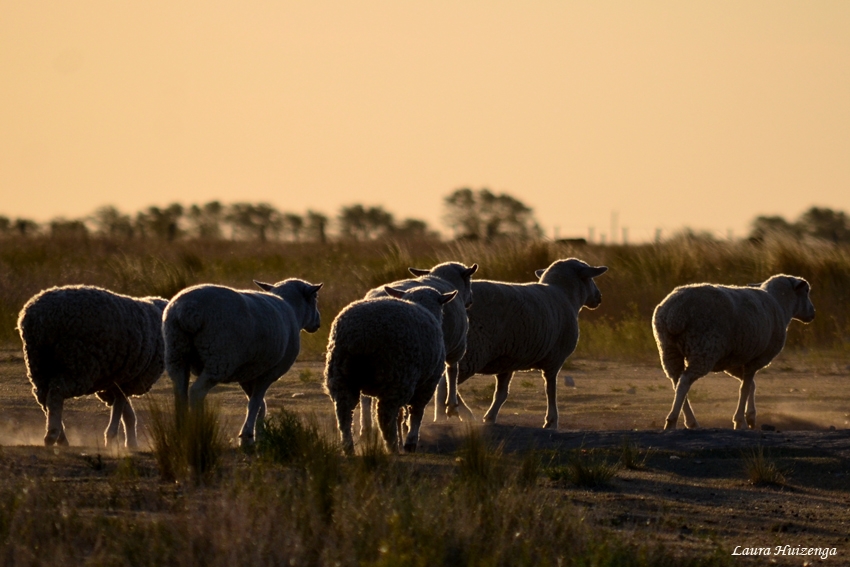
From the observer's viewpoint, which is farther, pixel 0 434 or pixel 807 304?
pixel 807 304

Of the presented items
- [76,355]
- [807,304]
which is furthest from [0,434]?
[807,304]

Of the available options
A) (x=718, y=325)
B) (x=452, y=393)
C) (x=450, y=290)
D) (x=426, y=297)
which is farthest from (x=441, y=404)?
(x=718, y=325)

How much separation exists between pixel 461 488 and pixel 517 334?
558 cm

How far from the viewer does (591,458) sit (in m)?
9.51

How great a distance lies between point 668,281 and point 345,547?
1779cm

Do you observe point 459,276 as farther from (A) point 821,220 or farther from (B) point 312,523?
(A) point 821,220

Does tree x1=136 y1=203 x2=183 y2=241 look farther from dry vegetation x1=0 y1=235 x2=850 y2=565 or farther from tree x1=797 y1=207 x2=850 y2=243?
dry vegetation x1=0 y1=235 x2=850 y2=565

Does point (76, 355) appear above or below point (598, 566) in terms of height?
above

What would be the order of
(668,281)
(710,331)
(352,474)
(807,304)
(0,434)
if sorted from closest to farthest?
(352,474)
(0,434)
(710,331)
(807,304)
(668,281)

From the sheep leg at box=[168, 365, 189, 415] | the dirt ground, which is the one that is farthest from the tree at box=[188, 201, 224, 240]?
the sheep leg at box=[168, 365, 189, 415]

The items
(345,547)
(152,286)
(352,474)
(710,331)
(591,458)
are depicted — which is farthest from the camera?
(152,286)

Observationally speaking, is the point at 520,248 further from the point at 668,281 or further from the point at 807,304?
the point at 807,304

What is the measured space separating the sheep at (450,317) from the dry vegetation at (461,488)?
66 cm

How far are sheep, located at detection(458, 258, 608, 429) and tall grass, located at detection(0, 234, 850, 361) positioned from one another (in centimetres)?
592
